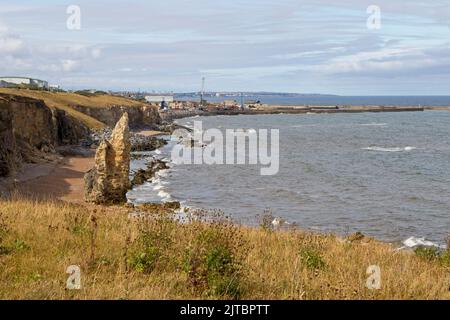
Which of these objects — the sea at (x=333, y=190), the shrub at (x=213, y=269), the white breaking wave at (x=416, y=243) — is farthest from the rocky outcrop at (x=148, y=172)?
the shrub at (x=213, y=269)

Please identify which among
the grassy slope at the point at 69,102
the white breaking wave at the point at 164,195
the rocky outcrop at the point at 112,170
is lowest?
the white breaking wave at the point at 164,195

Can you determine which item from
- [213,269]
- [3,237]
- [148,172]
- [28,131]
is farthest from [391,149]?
[213,269]

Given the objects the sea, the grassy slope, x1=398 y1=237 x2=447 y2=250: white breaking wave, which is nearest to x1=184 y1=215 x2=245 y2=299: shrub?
x1=398 y1=237 x2=447 y2=250: white breaking wave

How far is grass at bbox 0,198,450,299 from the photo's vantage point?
7.45m

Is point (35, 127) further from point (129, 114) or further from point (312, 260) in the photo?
point (129, 114)

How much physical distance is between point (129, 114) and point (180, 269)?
9452cm

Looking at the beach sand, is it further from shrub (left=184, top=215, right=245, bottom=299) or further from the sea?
shrub (left=184, top=215, right=245, bottom=299)

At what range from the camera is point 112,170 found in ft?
97.6

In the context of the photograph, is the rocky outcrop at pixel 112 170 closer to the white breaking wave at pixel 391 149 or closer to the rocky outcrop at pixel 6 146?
the rocky outcrop at pixel 6 146

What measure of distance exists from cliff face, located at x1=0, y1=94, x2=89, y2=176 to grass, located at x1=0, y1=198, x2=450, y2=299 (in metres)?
27.2

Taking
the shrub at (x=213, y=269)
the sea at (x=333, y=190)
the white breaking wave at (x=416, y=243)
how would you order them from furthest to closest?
the sea at (x=333, y=190), the white breaking wave at (x=416, y=243), the shrub at (x=213, y=269)

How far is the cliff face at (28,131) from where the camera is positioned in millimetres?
37125

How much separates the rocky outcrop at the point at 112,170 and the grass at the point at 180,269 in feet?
56.8
